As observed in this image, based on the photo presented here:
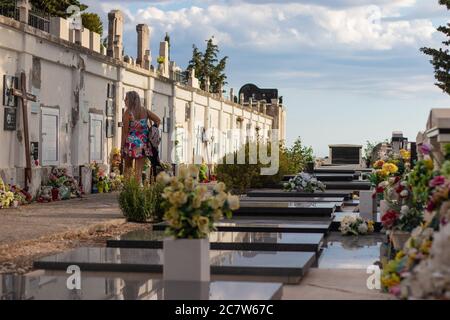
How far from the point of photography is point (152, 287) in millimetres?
6246

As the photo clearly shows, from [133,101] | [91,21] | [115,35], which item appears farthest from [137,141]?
[91,21]

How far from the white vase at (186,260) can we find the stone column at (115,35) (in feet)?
60.6

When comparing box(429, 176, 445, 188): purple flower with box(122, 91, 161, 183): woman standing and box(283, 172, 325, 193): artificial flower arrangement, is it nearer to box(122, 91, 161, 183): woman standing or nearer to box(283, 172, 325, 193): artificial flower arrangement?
box(122, 91, 161, 183): woman standing

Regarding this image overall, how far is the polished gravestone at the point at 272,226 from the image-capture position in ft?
34.9

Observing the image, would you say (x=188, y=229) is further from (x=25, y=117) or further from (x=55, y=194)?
(x=55, y=194)

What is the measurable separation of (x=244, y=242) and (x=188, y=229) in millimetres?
2808

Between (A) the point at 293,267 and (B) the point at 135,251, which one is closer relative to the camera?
(A) the point at 293,267

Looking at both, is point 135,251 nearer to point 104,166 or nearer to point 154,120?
point 154,120

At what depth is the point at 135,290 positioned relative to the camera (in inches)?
245

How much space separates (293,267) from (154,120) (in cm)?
962

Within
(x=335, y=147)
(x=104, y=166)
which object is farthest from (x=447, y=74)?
(x=104, y=166)

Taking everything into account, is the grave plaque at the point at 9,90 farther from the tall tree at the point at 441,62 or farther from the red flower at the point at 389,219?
the tall tree at the point at 441,62

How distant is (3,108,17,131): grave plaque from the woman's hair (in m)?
2.69

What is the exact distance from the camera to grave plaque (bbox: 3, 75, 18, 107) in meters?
17.2
